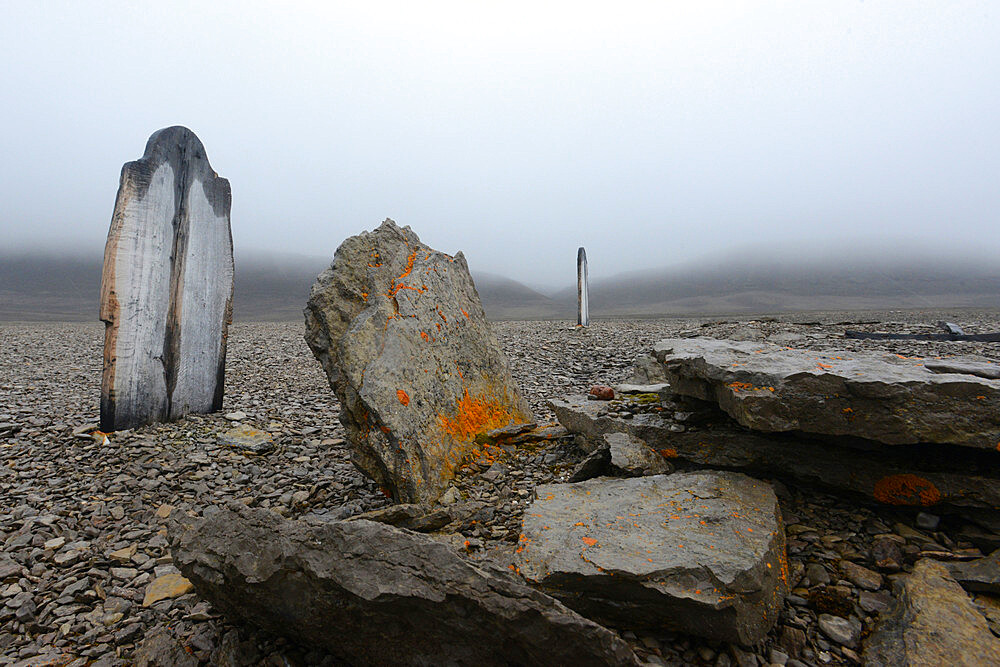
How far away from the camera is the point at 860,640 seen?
2314 mm

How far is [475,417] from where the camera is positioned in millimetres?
4711

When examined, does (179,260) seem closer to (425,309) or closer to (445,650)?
(425,309)

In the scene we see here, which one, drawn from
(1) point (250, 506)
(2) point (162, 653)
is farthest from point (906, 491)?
(1) point (250, 506)

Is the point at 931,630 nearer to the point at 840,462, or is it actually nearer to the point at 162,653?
the point at 840,462

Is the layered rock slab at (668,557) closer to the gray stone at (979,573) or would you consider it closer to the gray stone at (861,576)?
the gray stone at (861,576)

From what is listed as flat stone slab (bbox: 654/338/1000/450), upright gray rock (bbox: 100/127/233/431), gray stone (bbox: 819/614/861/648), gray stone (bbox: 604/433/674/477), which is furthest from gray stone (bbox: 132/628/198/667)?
upright gray rock (bbox: 100/127/233/431)

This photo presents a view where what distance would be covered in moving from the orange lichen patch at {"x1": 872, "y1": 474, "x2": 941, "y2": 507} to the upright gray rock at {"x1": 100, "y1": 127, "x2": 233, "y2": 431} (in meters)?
6.47

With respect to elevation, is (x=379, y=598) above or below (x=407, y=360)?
below

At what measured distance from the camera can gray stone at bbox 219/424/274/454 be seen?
5.15m

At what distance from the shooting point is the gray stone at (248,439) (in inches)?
203

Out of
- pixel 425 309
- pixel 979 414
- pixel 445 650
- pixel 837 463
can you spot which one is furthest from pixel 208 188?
pixel 979 414

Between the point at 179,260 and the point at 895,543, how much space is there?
686 centimetres

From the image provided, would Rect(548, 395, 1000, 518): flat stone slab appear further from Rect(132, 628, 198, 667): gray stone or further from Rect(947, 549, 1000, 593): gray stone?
Rect(132, 628, 198, 667): gray stone

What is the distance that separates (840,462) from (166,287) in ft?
21.2
